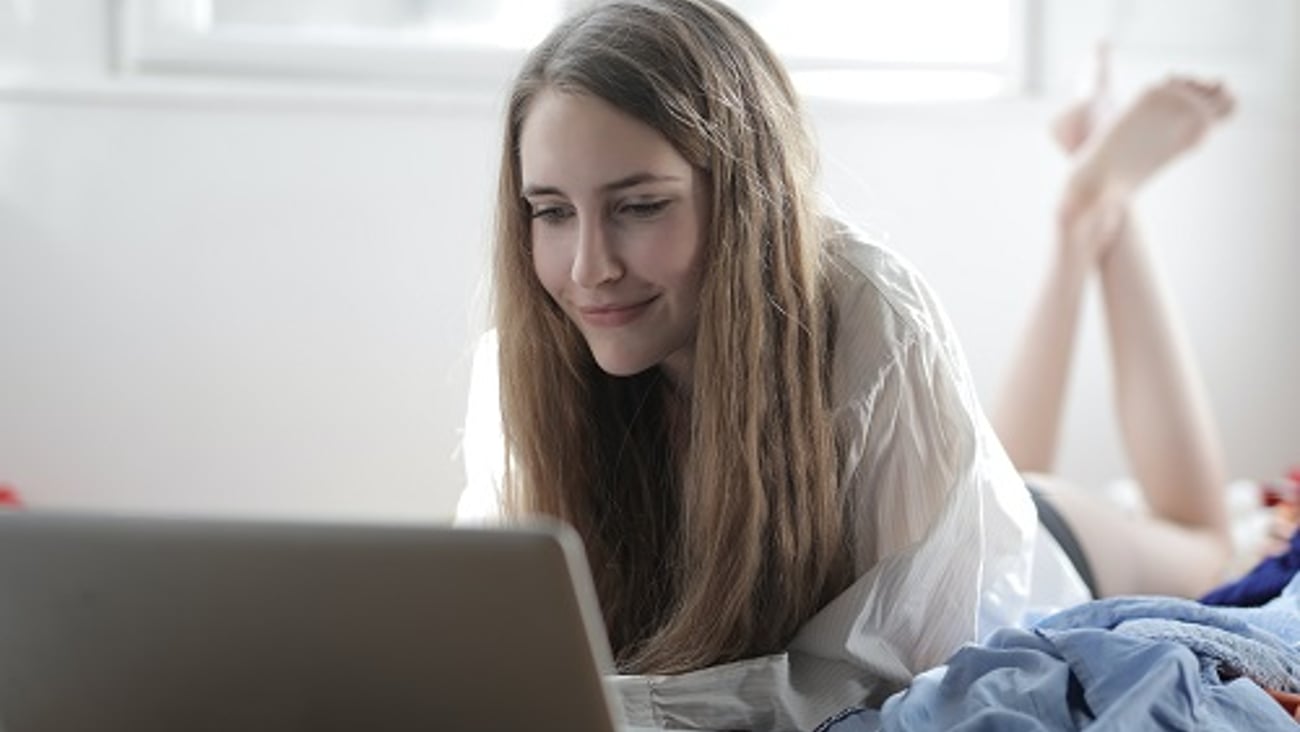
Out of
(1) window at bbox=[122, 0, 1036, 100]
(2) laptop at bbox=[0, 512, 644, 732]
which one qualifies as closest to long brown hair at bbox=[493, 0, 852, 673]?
(2) laptop at bbox=[0, 512, 644, 732]

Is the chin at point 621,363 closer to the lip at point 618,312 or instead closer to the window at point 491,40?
the lip at point 618,312

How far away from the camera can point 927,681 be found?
138 centimetres

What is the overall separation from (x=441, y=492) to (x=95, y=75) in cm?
76

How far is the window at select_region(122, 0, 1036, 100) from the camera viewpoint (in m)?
2.90

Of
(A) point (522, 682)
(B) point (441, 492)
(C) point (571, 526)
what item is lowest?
(B) point (441, 492)

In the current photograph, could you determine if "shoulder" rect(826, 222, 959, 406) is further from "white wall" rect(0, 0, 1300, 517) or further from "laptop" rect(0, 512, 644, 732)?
"white wall" rect(0, 0, 1300, 517)

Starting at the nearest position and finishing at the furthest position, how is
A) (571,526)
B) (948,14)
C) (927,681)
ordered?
(927,681)
(571,526)
(948,14)

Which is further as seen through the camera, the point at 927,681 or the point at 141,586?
the point at 927,681

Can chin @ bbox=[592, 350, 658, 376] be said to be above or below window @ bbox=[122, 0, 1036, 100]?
below

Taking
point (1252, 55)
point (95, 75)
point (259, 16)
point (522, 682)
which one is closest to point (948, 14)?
point (1252, 55)

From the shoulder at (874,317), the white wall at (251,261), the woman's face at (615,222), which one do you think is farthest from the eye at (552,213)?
the white wall at (251,261)

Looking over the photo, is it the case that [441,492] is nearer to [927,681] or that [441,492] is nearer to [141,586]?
[927,681]

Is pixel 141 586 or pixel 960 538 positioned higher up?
pixel 141 586

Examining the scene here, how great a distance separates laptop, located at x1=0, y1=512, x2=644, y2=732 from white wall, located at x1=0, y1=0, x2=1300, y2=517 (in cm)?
164
